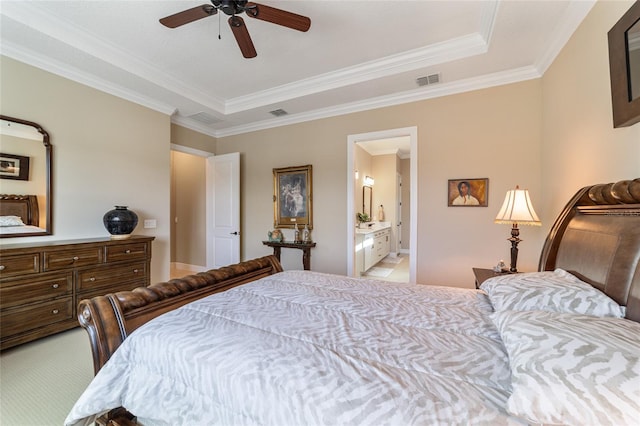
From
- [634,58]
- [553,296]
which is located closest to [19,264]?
[553,296]

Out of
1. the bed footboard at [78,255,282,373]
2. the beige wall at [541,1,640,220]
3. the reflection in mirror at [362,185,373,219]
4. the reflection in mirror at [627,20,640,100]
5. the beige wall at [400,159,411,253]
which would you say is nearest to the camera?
the bed footboard at [78,255,282,373]

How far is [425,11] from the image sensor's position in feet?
7.02

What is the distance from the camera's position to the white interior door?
174 inches

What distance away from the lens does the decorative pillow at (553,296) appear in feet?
3.45

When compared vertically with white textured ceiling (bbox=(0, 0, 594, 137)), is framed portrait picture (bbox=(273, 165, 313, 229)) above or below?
below

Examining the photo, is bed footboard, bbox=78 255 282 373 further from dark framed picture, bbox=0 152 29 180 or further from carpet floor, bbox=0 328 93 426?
dark framed picture, bbox=0 152 29 180

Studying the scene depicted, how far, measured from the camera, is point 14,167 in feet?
8.08

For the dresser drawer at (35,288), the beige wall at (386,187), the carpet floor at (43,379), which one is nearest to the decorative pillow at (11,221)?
the dresser drawer at (35,288)

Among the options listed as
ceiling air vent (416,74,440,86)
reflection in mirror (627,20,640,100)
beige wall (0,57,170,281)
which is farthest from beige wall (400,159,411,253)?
reflection in mirror (627,20,640,100)

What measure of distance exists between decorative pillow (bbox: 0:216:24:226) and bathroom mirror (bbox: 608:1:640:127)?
4.74 metres

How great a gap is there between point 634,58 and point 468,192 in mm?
1768

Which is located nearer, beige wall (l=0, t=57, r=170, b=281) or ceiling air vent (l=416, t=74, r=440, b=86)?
beige wall (l=0, t=57, r=170, b=281)

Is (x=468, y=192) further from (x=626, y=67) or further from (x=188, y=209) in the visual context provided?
(x=188, y=209)

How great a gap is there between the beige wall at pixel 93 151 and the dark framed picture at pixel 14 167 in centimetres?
22
